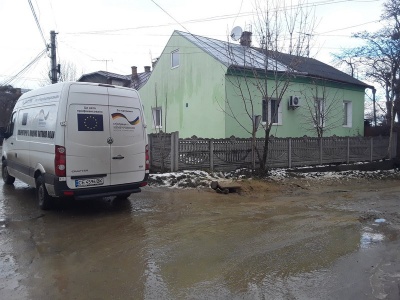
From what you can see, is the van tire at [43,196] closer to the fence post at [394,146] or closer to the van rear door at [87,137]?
the van rear door at [87,137]

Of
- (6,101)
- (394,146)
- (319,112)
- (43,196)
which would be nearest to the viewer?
(43,196)

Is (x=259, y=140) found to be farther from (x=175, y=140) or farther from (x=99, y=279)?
(x=99, y=279)

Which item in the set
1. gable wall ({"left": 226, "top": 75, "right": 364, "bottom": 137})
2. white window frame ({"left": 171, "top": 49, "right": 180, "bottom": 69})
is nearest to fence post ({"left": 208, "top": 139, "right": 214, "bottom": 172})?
gable wall ({"left": 226, "top": 75, "right": 364, "bottom": 137})

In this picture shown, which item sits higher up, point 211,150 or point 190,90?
point 190,90

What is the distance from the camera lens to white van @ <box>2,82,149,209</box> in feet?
20.7

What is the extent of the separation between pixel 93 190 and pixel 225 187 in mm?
3906

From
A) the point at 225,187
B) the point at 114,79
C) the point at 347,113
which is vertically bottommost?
the point at 225,187

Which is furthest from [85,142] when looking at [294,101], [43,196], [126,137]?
[294,101]

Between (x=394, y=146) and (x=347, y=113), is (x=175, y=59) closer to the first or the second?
(x=347, y=113)

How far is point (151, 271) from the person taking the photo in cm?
426

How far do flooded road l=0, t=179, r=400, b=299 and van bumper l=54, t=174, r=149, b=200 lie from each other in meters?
0.45

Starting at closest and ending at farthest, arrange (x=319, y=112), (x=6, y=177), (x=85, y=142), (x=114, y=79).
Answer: (x=85, y=142)
(x=6, y=177)
(x=319, y=112)
(x=114, y=79)

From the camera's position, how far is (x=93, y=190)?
6574mm

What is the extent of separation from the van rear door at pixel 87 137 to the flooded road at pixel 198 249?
2.63ft
